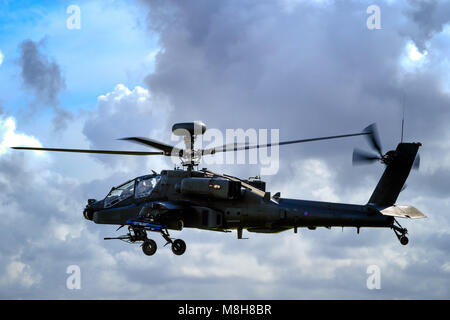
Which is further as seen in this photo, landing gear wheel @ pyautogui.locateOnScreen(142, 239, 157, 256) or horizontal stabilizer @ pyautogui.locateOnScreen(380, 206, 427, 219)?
landing gear wheel @ pyautogui.locateOnScreen(142, 239, 157, 256)

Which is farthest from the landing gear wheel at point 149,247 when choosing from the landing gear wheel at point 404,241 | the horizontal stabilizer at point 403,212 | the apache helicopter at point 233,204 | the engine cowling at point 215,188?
the landing gear wheel at point 404,241

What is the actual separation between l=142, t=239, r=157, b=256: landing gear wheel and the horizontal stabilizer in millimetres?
11790

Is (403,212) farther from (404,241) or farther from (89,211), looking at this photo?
(89,211)

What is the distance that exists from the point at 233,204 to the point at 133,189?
5875mm

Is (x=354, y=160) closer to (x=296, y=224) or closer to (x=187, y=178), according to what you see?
(x=296, y=224)

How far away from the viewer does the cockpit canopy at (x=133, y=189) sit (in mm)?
35844

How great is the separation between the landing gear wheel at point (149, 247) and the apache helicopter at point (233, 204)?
0.07ft

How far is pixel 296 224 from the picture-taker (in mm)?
33906

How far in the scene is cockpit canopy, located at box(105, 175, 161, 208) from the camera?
118 ft

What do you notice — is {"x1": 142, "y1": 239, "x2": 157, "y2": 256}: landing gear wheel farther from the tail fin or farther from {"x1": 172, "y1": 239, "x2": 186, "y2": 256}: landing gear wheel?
the tail fin

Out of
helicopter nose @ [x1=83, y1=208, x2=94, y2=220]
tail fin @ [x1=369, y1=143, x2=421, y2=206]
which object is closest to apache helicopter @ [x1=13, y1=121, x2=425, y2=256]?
tail fin @ [x1=369, y1=143, x2=421, y2=206]
